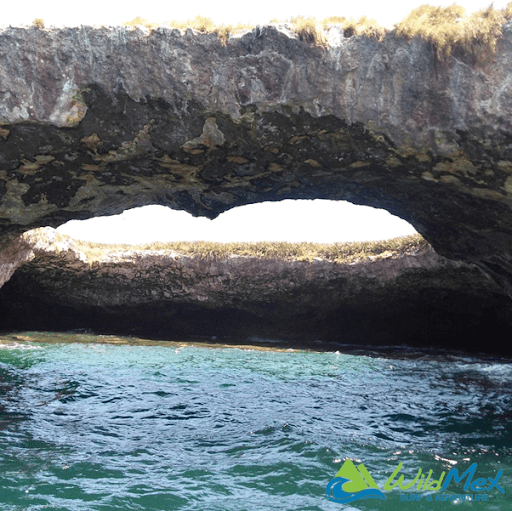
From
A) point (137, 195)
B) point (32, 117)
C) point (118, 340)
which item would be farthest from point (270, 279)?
point (32, 117)

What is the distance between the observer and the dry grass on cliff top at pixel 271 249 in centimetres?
1783

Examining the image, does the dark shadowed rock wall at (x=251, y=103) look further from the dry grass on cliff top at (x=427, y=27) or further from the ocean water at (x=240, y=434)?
the ocean water at (x=240, y=434)

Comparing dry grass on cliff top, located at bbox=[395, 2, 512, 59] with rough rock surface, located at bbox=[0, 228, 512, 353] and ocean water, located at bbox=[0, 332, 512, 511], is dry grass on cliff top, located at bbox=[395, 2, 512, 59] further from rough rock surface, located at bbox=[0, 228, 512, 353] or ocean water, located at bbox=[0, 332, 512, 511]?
rough rock surface, located at bbox=[0, 228, 512, 353]

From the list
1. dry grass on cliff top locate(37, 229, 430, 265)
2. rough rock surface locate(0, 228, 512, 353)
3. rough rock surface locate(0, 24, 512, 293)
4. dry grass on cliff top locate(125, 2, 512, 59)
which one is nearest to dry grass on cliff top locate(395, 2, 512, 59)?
dry grass on cliff top locate(125, 2, 512, 59)

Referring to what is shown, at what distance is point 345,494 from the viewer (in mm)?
5301

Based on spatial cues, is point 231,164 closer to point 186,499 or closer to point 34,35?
point 34,35

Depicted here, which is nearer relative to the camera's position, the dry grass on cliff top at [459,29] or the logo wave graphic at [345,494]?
the logo wave graphic at [345,494]

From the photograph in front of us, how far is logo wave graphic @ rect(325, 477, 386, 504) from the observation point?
5180 millimetres

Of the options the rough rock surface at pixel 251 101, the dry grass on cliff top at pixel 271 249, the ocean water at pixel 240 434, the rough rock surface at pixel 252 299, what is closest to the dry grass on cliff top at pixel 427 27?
the rough rock surface at pixel 251 101

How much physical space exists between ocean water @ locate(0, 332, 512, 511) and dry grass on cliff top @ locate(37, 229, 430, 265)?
522cm

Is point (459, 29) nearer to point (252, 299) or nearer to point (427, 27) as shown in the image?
point (427, 27)

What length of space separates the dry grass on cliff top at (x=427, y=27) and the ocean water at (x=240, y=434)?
5032mm

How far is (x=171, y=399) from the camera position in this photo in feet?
31.5

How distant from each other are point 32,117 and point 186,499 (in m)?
4.79
